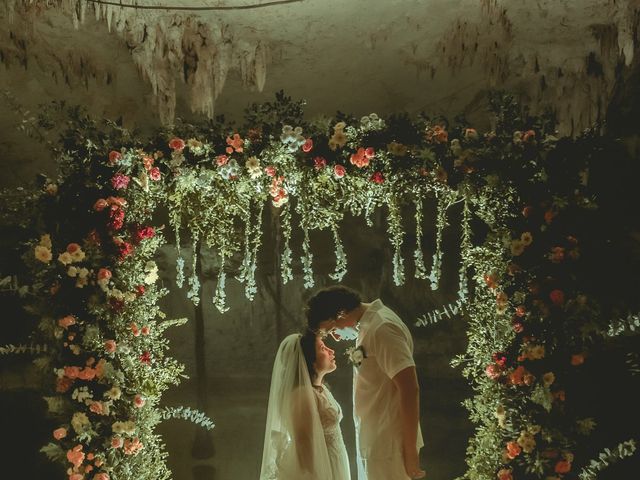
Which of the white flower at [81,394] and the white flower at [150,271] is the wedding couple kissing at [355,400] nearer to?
the white flower at [150,271]

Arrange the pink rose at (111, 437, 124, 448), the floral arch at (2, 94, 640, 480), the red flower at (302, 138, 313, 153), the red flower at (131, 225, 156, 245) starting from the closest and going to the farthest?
the floral arch at (2, 94, 640, 480) < the pink rose at (111, 437, 124, 448) < the red flower at (302, 138, 313, 153) < the red flower at (131, 225, 156, 245)

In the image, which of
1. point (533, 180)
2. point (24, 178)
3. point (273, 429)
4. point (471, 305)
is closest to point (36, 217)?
point (273, 429)

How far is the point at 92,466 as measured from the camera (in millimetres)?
3264

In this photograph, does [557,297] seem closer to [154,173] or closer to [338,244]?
[338,244]

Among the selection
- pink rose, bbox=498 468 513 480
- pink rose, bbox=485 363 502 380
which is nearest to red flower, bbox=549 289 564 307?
pink rose, bbox=485 363 502 380

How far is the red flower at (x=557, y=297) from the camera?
10.2 ft

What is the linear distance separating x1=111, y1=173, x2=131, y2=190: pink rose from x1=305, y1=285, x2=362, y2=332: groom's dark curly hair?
4.52 ft

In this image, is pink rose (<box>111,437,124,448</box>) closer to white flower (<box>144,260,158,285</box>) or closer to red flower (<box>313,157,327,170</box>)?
white flower (<box>144,260,158,285</box>)

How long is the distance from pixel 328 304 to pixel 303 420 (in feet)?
2.32

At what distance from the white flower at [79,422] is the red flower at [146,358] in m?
0.49

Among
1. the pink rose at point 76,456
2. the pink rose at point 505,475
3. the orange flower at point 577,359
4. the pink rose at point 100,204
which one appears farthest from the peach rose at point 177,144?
the pink rose at point 505,475

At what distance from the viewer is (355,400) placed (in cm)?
341

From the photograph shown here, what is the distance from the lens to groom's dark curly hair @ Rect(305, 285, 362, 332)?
3.37 meters

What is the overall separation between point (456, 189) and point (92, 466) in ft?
9.13
